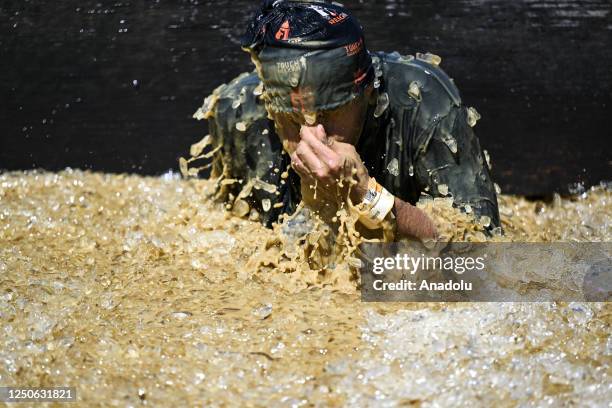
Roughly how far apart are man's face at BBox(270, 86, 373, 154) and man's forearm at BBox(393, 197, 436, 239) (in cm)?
23

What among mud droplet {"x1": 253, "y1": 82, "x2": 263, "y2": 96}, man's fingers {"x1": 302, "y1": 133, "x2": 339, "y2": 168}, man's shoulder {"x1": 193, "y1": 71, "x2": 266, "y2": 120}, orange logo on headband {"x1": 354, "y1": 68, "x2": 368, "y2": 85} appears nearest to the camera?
man's fingers {"x1": 302, "y1": 133, "x2": 339, "y2": 168}

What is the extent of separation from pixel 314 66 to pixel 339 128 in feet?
0.62

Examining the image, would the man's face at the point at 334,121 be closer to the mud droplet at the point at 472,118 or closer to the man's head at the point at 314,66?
the man's head at the point at 314,66

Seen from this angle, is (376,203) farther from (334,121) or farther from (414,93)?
(414,93)

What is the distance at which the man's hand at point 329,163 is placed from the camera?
8.36 ft

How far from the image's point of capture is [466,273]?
9.13ft

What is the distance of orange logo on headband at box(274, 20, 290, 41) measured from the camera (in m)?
2.62

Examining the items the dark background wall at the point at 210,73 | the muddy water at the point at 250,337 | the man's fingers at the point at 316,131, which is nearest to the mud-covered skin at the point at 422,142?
the man's fingers at the point at 316,131

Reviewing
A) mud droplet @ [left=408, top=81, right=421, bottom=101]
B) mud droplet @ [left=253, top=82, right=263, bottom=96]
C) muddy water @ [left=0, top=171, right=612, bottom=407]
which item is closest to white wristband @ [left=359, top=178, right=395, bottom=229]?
muddy water @ [left=0, top=171, right=612, bottom=407]

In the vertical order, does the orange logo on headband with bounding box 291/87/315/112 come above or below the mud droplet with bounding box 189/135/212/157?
above

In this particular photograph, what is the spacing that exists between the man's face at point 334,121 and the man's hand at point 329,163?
0.04 metres

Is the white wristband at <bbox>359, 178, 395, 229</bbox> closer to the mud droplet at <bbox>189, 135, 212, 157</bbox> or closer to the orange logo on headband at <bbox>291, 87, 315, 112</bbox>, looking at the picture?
the orange logo on headband at <bbox>291, 87, 315, 112</bbox>

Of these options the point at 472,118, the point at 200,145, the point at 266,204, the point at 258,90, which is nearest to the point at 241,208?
the point at 266,204

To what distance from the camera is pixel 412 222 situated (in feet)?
8.86
